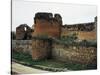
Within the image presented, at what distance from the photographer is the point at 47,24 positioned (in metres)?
2.53

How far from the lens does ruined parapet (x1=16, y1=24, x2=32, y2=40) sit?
95.0 inches

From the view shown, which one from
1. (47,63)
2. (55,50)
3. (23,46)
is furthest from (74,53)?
(23,46)

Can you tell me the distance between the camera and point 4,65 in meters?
2.33

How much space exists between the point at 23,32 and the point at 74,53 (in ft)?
2.37

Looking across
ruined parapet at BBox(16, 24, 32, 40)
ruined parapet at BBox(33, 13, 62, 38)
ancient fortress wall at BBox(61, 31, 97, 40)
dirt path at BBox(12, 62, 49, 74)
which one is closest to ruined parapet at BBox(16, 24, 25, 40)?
ruined parapet at BBox(16, 24, 32, 40)

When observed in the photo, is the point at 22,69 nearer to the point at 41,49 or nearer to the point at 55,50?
the point at 41,49

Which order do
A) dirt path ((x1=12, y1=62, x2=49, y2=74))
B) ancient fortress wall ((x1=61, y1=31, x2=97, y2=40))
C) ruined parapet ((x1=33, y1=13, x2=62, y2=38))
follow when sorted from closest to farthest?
dirt path ((x1=12, y1=62, x2=49, y2=74)), ruined parapet ((x1=33, y1=13, x2=62, y2=38)), ancient fortress wall ((x1=61, y1=31, x2=97, y2=40))

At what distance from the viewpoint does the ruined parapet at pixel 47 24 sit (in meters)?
2.48

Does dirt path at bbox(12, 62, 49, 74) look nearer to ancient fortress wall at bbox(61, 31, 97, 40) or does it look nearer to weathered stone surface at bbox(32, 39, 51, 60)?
weathered stone surface at bbox(32, 39, 51, 60)

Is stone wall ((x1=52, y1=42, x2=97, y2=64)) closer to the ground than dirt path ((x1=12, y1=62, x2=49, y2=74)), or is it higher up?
higher up

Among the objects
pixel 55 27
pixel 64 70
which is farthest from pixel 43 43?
pixel 64 70

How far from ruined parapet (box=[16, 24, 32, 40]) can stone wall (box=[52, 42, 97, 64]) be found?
34 cm

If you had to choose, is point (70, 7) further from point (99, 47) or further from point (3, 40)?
point (3, 40)

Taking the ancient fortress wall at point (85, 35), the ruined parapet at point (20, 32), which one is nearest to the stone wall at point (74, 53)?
the ancient fortress wall at point (85, 35)
